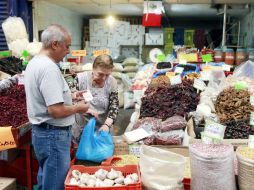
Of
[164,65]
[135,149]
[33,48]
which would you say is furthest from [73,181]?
[164,65]

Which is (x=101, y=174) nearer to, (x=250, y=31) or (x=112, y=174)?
(x=112, y=174)

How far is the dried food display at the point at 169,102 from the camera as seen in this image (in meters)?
3.29

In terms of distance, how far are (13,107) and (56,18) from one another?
4.88m

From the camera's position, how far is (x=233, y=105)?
2939 millimetres

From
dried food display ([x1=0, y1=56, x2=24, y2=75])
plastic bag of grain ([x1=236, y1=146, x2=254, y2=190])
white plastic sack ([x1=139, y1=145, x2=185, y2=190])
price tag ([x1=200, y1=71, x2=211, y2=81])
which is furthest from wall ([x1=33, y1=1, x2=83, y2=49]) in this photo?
plastic bag of grain ([x1=236, y1=146, x2=254, y2=190])

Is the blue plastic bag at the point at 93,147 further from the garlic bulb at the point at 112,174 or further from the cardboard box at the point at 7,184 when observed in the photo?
the cardboard box at the point at 7,184

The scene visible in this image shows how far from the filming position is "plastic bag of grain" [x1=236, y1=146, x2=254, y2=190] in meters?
1.73

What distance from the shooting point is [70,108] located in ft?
6.89

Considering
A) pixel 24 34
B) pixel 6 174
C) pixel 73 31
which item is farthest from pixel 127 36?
pixel 6 174

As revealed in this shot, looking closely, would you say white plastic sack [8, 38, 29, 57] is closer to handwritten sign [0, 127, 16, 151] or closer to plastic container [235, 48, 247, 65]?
handwritten sign [0, 127, 16, 151]

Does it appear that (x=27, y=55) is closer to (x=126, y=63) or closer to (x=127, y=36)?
(x=126, y=63)

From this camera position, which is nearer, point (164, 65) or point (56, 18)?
point (164, 65)

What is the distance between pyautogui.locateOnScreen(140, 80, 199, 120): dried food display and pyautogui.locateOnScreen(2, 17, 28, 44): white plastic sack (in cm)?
265

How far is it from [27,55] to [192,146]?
3843 millimetres
